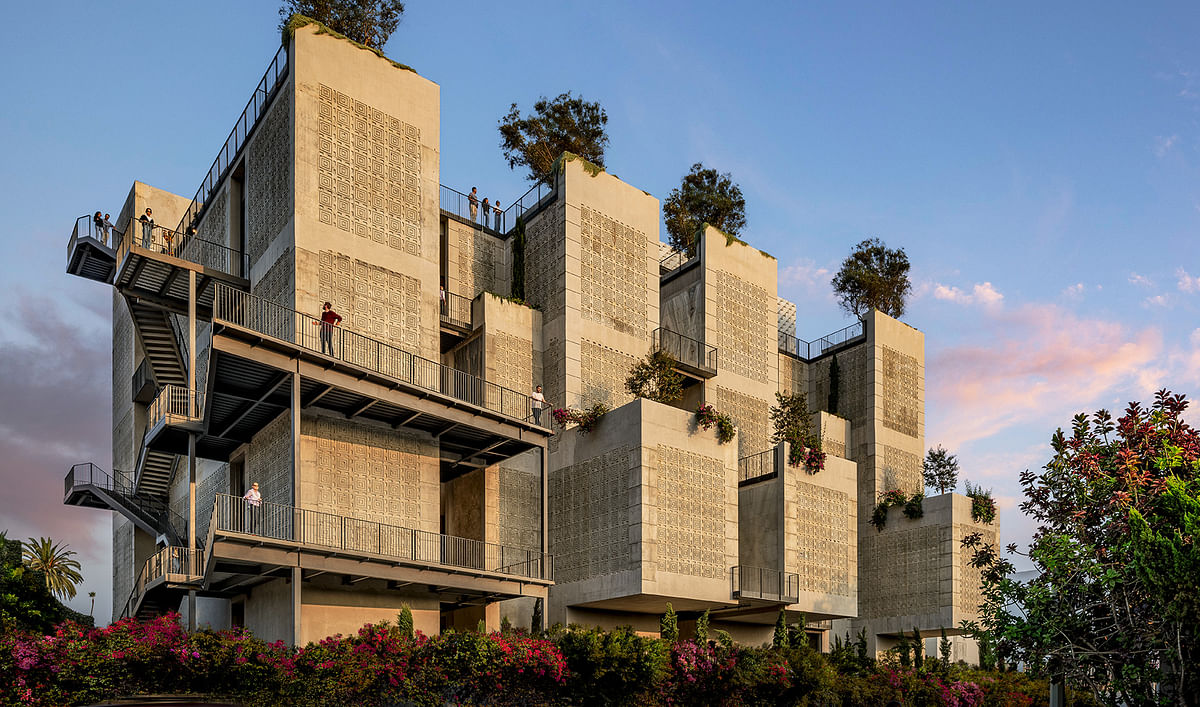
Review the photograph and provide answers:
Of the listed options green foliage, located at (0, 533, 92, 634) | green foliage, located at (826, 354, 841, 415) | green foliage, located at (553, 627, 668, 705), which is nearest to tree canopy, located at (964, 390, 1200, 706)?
green foliage, located at (553, 627, 668, 705)

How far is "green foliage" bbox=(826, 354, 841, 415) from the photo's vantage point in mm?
50469

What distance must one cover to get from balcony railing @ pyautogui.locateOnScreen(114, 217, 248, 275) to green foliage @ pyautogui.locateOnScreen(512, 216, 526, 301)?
32.2ft

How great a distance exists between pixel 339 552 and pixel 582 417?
1150 centimetres

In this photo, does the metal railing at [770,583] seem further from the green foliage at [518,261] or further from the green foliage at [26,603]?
the green foliage at [26,603]

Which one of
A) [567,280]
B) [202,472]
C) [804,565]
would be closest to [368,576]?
[202,472]

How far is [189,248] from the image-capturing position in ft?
121

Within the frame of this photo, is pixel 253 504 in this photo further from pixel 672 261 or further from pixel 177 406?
pixel 672 261

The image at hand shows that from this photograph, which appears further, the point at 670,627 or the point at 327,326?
the point at 670,627

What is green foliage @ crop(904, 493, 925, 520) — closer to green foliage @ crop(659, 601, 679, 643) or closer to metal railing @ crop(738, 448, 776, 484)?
metal railing @ crop(738, 448, 776, 484)

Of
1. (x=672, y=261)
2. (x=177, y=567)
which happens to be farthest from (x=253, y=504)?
(x=672, y=261)

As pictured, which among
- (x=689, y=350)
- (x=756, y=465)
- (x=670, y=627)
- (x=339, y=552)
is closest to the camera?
(x=339, y=552)

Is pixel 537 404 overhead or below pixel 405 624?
overhead

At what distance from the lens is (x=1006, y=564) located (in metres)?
20.1

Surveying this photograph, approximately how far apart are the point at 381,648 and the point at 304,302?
1019 centimetres
